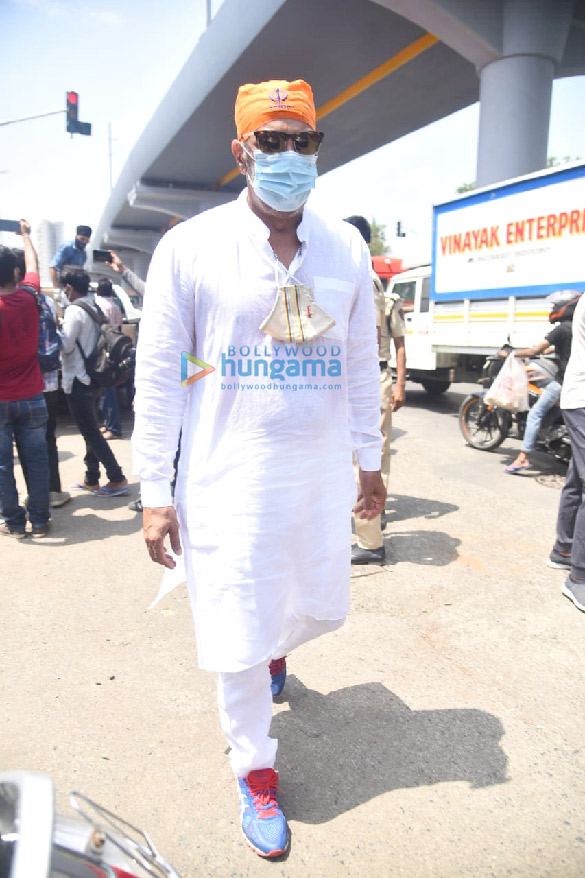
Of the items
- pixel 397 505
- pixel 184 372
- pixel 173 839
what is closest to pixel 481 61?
pixel 397 505

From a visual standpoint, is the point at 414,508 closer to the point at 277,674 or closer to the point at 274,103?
the point at 277,674

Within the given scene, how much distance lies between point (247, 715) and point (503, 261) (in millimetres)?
7064

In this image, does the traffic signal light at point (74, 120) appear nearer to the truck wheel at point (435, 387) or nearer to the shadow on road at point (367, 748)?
the truck wheel at point (435, 387)

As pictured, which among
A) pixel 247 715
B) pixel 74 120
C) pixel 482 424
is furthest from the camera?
pixel 74 120

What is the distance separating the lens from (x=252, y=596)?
195 cm

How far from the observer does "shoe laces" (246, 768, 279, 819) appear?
6.75ft

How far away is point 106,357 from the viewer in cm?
537

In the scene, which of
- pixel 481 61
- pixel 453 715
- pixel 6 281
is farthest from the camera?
pixel 481 61

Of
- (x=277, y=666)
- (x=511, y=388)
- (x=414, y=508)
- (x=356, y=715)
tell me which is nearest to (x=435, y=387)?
(x=511, y=388)

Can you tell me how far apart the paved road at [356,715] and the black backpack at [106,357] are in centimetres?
153

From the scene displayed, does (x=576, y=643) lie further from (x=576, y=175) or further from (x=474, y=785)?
(x=576, y=175)

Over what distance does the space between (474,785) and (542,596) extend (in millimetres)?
1714

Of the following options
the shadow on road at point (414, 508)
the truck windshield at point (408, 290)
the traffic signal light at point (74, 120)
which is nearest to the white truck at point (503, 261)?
the truck windshield at point (408, 290)

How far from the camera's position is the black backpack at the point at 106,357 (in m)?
5.37
